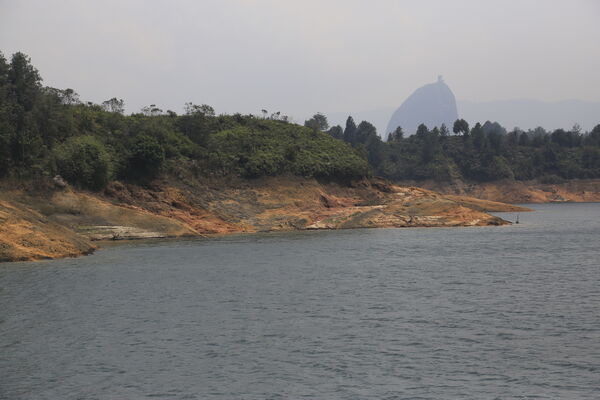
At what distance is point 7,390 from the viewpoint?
25.3 metres

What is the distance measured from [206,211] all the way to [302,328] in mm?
70041

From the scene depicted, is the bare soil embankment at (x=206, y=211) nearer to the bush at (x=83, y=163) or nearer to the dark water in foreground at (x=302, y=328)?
the bush at (x=83, y=163)

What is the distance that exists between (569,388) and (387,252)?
4612 cm

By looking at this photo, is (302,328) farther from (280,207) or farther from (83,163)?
(280,207)

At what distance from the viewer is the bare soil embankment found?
68.9 m

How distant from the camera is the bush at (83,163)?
91875 millimetres

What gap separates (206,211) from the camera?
102938 mm

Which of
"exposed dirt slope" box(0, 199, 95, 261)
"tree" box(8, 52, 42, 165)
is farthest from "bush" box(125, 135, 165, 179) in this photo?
"exposed dirt slope" box(0, 199, 95, 261)

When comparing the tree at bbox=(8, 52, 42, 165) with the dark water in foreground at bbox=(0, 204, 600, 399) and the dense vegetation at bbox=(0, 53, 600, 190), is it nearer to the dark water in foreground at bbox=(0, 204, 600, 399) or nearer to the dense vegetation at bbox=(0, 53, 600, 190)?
the dense vegetation at bbox=(0, 53, 600, 190)

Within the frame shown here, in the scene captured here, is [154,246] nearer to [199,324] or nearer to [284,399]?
[199,324]

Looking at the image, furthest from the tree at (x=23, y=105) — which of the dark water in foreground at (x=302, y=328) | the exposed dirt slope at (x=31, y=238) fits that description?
the dark water in foreground at (x=302, y=328)

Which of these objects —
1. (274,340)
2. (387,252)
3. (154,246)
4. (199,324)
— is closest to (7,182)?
(154,246)

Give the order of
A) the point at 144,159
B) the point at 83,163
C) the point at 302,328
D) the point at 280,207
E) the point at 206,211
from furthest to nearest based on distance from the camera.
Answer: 1. the point at 280,207
2. the point at 206,211
3. the point at 144,159
4. the point at 83,163
5. the point at 302,328

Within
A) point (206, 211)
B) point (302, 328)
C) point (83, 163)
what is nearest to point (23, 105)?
point (83, 163)
